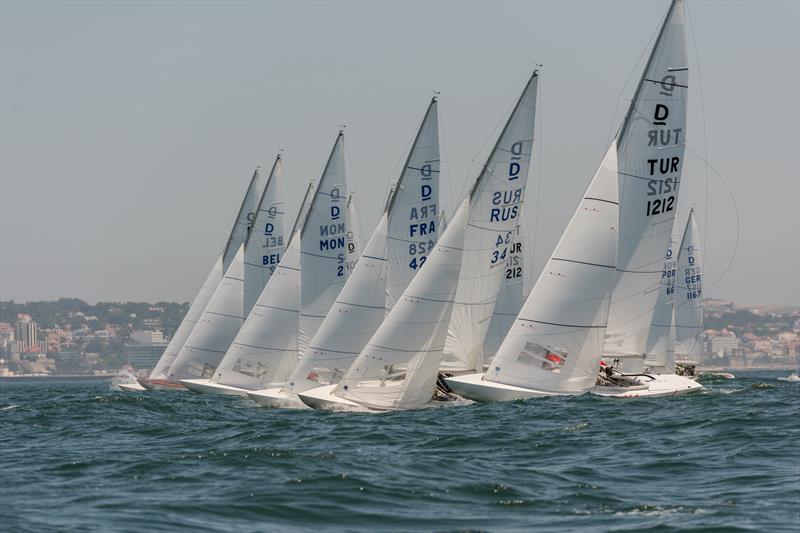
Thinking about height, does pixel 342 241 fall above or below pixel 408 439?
above

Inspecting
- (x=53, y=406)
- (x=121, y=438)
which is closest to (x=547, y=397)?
(x=121, y=438)

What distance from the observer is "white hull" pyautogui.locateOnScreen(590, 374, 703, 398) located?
32125 mm

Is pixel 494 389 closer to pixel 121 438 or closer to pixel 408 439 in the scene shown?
pixel 408 439

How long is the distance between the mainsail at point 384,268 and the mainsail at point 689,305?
29.3m

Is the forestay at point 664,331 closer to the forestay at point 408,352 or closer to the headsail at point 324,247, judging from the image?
the headsail at point 324,247

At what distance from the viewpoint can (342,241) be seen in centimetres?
4119

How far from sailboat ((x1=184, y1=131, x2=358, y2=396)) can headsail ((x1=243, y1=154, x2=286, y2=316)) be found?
17.3 feet

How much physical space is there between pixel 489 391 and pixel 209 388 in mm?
13129

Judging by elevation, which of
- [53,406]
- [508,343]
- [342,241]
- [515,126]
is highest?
[515,126]

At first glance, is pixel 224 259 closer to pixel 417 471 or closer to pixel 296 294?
pixel 296 294

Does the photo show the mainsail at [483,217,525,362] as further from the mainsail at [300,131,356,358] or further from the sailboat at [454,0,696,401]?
the sailboat at [454,0,696,401]

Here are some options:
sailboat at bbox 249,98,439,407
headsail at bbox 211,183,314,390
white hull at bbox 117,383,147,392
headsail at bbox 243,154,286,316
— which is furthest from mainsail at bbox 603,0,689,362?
white hull at bbox 117,383,147,392

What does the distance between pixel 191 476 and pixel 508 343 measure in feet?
45.6

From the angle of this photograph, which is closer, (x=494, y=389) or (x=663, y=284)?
(x=494, y=389)
